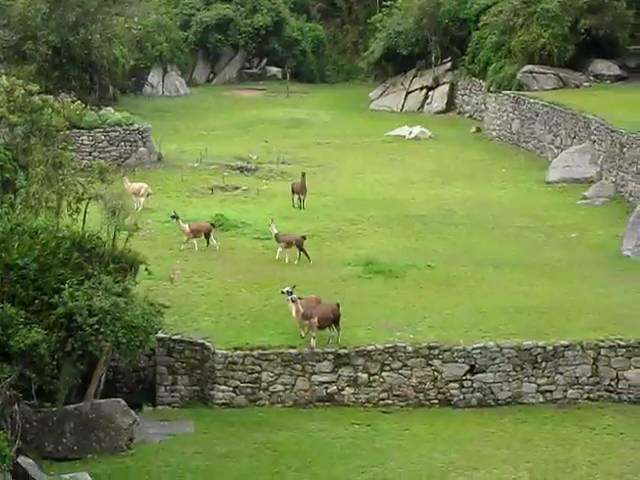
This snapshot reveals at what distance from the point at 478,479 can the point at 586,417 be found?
248 cm

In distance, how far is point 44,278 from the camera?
42.9ft

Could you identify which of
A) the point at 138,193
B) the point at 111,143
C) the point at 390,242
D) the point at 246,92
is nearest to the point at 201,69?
the point at 246,92

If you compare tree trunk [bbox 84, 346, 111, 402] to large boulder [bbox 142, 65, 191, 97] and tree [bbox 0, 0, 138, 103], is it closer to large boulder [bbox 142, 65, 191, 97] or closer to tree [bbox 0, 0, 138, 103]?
tree [bbox 0, 0, 138, 103]

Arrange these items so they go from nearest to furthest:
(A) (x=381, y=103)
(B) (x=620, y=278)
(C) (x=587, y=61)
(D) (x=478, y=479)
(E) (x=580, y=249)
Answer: (D) (x=478, y=479) < (B) (x=620, y=278) < (E) (x=580, y=249) < (C) (x=587, y=61) < (A) (x=381, y=103)

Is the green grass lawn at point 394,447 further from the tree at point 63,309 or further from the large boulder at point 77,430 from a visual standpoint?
the tree at point 63,309

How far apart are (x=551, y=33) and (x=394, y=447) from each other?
2913 cm

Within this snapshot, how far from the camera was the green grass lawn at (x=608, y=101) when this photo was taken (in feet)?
101

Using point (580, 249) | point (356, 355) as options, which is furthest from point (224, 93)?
point (356, 355)

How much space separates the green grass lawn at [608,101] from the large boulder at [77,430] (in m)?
18.4

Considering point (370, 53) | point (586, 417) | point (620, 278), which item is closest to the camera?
point (586, 417)

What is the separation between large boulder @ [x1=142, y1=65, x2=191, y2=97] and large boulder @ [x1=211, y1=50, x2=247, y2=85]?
19.3ft

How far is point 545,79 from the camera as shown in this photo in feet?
131

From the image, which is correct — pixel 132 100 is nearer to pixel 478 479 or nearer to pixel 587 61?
pixel 587 61

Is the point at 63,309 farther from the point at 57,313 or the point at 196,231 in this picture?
the point at 196,231
